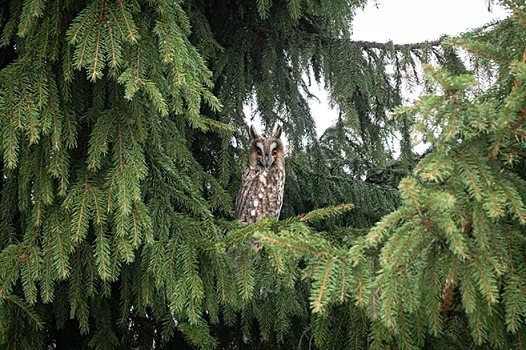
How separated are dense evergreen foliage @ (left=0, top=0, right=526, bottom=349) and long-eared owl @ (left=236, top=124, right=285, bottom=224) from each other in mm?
100

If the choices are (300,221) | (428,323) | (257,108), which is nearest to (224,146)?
(257,108)

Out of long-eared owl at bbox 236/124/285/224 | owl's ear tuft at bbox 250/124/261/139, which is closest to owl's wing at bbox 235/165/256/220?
long-eared owl at bbox 236/124/285/224

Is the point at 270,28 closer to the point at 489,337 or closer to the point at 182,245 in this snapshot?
the point at 182,245

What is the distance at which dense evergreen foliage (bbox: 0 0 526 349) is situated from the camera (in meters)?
1.58

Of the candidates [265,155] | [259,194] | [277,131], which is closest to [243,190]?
[259,194]

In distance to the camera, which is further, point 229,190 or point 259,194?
point 229,190

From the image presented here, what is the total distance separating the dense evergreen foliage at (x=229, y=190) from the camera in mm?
1582

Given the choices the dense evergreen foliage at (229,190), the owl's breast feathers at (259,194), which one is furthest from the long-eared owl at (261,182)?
the dense evergreen foliage at (229,190)

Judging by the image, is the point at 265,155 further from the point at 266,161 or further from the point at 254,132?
the point at 254,132

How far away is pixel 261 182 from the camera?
3.49 metres

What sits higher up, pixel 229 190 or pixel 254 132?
pixel 254 132

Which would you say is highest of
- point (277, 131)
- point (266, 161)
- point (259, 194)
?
point (277, 131)

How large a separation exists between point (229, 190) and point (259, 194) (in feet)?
0.62

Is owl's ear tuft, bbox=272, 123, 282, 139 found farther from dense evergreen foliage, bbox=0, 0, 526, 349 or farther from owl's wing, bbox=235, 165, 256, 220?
owl's wing, bbox=235, 165, 256, 220
